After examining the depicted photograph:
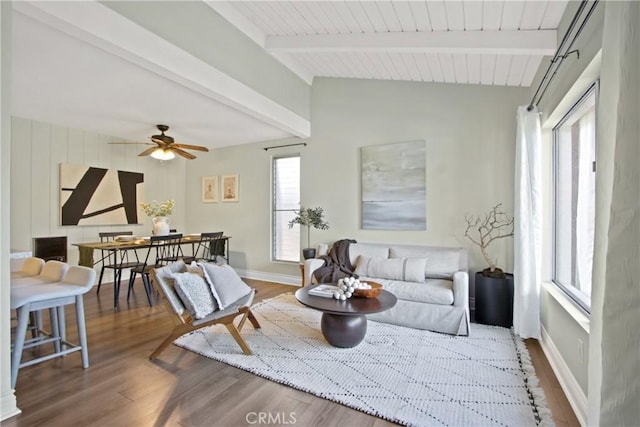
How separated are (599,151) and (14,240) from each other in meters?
5.98

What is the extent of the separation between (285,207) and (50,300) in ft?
11.6

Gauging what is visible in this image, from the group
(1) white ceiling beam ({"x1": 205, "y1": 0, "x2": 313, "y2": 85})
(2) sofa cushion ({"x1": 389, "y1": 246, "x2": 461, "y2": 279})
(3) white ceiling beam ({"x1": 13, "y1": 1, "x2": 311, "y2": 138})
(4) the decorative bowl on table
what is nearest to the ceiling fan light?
(3) white ceiling beam ({"x1": 13, "y1": 1, "x2": 311, "y2": 138})

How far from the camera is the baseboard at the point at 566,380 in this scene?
1842 millimetres

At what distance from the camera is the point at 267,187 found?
5516mm

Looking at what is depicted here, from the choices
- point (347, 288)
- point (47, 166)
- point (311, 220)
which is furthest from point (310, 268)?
point (47, 166)

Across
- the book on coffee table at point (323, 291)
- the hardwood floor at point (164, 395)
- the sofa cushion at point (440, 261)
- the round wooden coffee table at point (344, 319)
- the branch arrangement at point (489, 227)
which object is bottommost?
the hardwood floor at point (164, 395)

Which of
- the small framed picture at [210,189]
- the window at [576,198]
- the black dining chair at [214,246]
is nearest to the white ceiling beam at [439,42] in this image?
the window at [576,198]

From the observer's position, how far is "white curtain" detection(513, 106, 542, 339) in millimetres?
2875

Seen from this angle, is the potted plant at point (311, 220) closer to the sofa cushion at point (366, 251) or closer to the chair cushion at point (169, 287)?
the sofa cushion at point (366, 251)

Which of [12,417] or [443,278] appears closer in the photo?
[12,417]

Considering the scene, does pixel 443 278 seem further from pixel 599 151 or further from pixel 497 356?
pixel 599 151

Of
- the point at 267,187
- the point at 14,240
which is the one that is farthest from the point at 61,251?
the point at 267,187

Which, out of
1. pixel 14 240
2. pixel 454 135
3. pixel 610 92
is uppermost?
pixel 454 135

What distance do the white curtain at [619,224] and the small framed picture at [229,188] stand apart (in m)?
5.36
